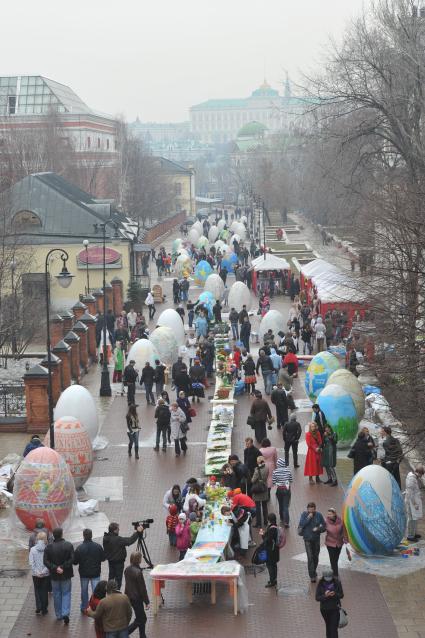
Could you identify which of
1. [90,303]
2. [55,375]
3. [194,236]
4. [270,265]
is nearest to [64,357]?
[55,375]

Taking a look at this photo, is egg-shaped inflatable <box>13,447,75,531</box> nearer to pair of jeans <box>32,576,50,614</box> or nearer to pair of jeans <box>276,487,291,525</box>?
pair of jeans <box>32,576,50,614</box>

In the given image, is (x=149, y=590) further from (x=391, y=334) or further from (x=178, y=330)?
(x=178, y=330)

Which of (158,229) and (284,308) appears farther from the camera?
(158,229)

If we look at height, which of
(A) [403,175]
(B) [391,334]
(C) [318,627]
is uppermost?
(A) [403,175]

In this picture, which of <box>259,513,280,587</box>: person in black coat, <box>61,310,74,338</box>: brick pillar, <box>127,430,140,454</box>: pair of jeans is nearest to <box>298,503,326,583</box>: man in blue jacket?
<box>259,513,280,587</box>: person in black coat

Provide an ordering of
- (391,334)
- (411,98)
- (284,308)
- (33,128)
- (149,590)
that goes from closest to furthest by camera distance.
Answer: (149,590) → (391,334) → (411,98) → (284,308) → (33,128)

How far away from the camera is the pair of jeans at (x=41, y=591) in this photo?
1587 cm

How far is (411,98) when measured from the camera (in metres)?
41.5

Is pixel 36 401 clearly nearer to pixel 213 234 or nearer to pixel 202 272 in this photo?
pixel 202 272

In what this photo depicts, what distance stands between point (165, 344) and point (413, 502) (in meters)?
15.6

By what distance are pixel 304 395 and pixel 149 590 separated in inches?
541

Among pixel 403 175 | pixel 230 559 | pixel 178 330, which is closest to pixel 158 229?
pixel 403 175

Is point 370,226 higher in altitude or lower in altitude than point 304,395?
higher

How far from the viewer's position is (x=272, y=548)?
54.2 ft
